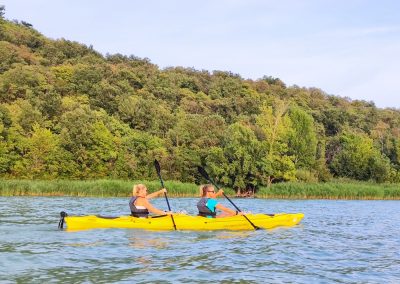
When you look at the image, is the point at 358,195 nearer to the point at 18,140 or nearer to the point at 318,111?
the point at 18,140

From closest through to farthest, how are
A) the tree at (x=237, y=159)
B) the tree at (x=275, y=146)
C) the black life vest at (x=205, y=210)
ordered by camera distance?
the black life vest at (x=205, y=210) < the tree at (x=237, y=159) < the tree at (x=275, y=146)

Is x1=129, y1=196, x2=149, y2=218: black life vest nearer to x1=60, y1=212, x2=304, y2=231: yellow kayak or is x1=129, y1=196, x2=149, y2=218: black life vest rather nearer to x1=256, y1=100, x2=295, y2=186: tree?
x1=60, y1=212, x2=304, y2=231: yellow kayak

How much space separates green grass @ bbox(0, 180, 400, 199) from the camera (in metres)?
32.1

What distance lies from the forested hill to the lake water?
31789 mm

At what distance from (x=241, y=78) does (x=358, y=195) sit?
47.5 metres

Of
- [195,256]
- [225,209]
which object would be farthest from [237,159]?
[195,256]

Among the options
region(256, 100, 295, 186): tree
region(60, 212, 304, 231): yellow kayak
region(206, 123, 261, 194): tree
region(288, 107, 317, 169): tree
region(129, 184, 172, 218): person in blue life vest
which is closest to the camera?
region(60, 212, 304, 231): yellow kayak

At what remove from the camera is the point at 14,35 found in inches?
3039

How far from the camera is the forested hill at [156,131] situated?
47188 millimetres

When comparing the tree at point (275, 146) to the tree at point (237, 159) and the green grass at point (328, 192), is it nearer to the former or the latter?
the tree at point (237, 159)

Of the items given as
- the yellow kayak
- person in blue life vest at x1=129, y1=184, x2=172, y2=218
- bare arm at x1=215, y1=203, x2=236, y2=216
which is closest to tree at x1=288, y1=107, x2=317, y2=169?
bare arm at x1=215, y1=203, x2=236, y2=216

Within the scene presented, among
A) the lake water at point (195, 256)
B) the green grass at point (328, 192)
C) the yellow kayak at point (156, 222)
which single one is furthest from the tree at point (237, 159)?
the yellow kayak at point (156, 222)

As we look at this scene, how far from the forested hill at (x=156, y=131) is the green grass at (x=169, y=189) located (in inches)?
283

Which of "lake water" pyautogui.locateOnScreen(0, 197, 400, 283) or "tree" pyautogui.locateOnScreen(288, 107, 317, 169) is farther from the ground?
"tree" pyautogui.locateOnScreen(288, 107, 317, 169)
